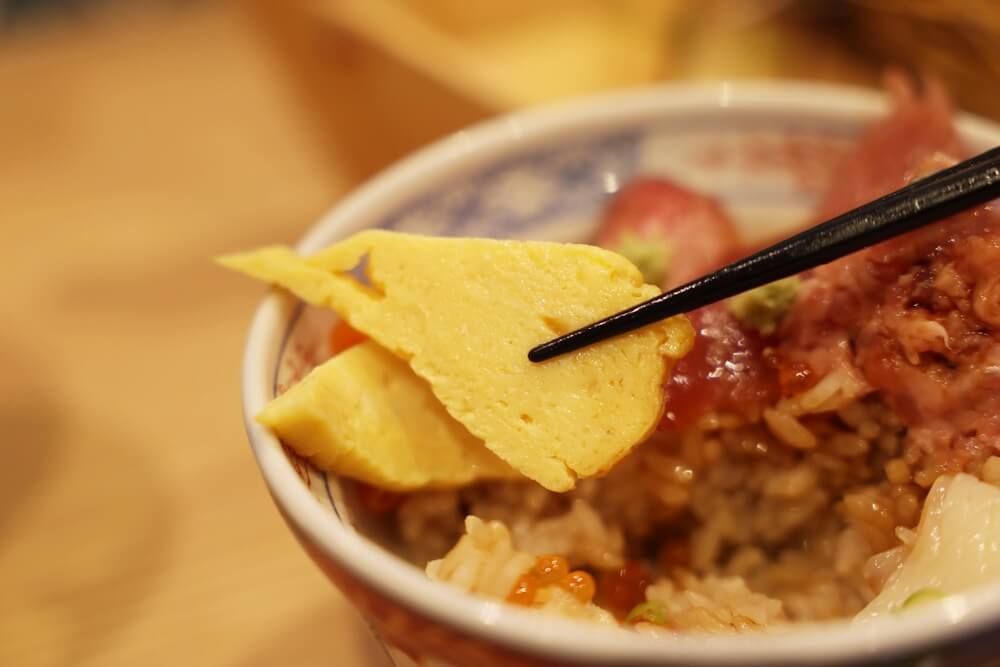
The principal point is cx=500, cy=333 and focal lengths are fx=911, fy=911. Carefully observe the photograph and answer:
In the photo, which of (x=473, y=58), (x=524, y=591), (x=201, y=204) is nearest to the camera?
(x=524, y=591)

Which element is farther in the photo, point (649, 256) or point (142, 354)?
point (142, 354)

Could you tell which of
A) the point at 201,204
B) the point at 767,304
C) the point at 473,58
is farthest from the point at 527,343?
the point at 201,204

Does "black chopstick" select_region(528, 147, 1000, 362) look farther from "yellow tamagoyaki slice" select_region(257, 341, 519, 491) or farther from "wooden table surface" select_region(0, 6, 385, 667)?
"wooden table surface" select_region(0, 6, 385, 667)

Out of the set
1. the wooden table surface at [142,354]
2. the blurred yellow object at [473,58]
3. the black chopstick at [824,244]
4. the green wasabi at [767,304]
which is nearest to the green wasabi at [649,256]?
the green wasabi at [767,304]

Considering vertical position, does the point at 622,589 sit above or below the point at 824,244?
below

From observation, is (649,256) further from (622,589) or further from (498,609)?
(498,609)

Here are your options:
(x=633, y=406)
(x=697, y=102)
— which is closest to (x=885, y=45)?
(x=697, y=102)
